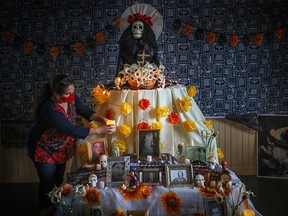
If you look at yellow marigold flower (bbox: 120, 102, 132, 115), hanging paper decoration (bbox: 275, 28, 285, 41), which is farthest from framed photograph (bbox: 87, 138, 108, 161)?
hanging paper decoration (bbox: 275, 28, 285, 41)

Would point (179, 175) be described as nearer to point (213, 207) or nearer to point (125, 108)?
point (213, 207)

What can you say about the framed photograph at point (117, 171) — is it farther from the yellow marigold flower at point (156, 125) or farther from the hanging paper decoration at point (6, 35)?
the hanging paper decoration at point (6, 35)

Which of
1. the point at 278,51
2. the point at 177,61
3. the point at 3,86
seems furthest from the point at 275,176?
the point at 3,86

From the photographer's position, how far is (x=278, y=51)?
5.04 metres

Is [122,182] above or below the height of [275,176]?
above

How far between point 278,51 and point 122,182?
2920 mm

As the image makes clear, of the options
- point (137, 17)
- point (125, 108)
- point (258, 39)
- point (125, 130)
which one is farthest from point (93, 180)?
point (258, 39)

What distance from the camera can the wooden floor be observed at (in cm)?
411

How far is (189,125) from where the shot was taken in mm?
3707

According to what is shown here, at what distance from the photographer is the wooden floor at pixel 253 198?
411 cm

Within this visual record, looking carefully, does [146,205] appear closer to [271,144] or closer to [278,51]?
[271,144]

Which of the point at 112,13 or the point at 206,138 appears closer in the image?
the point at 206,138

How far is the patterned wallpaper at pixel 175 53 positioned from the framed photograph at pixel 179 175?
6.62 feet

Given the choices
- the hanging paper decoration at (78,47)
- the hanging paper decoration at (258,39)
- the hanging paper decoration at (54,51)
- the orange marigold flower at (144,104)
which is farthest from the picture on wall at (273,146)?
the hanging paper decoration at (54,51)
